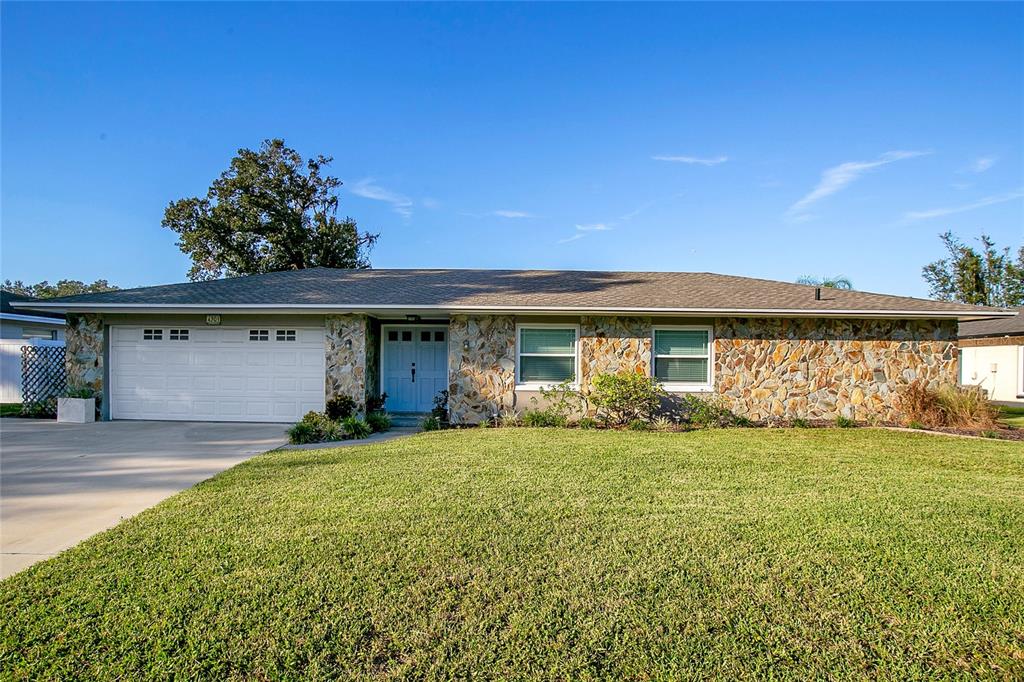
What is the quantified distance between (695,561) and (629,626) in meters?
1.15

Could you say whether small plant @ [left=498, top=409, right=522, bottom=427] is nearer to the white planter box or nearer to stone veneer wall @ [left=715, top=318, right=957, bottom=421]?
stone veneer wall @ [left=715, top=318, right=957, bottom=421]

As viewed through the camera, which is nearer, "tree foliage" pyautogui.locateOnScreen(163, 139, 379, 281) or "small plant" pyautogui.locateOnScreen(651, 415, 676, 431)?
"small plant" pyautogui.locateOnScreen(651, 415, 676, 431)

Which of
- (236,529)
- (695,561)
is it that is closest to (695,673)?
(695,561)

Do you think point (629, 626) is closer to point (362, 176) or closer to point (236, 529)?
point (236, 529)

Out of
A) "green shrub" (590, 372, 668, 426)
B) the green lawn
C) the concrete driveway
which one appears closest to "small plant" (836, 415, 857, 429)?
"green shrub" (590, 372, 668, 426)

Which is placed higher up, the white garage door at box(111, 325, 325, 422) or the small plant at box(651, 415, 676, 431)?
the white garage door at box(111, 325, 325, 422)

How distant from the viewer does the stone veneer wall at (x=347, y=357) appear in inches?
480

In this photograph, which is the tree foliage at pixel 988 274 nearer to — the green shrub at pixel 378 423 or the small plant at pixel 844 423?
the small plant at pixel 844 423

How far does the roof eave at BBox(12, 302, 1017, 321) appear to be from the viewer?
11500mm

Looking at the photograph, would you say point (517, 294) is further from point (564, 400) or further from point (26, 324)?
point (26, 324)

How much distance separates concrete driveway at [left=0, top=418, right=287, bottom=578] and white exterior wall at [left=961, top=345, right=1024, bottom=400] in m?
22.9

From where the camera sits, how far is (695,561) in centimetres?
417

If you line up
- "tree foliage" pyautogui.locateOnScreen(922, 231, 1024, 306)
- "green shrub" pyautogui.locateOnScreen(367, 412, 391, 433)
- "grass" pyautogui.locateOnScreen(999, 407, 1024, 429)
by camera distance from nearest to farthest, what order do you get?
"green shrub" pyautogui.locateOnScreen(367, 412, 391, 433), "grass" pyautogui.locateOnScreen(999, 407, 1024, 429), "tree foliage" pyautogui.locateOnScreen(922, 231, 1024, 306)

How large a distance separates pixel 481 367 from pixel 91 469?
7.07 meters
